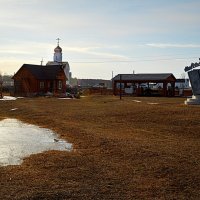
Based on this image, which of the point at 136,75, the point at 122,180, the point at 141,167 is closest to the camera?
the point at 122,180

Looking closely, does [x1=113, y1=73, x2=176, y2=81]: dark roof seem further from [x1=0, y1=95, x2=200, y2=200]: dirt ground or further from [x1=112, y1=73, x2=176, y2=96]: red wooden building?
[x1=0, y1=95, x2=200, y2=200]: dirt ground

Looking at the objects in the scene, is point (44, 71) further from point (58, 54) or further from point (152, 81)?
point (58, 54)

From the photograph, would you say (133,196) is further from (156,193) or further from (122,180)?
(122,180)

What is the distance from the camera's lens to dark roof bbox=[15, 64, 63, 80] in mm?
62438

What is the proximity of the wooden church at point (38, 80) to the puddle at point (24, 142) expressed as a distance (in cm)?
4017

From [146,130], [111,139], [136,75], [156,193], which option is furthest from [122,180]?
[136,75]

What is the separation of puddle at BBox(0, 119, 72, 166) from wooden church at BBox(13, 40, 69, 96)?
40169 millimetres

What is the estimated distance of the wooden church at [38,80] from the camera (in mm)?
61812

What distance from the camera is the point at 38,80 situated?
61875 mm

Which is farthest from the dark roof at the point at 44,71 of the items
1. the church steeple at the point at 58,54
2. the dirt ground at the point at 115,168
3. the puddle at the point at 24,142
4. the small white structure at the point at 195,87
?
the dirt ground at the point at 115,168

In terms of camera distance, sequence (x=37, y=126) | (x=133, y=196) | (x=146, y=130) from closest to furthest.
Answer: (x=133, y=196), (x=146, y=130), (x=37, y=126)

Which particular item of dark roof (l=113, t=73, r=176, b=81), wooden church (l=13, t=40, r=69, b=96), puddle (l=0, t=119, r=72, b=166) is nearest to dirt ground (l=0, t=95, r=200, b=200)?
Answer: puddle (l=0, t=119, r=72, b=166)

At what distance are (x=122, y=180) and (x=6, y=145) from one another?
654 centimetres

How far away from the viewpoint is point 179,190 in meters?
8.91
